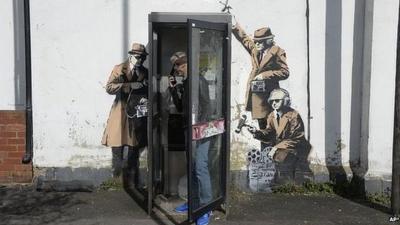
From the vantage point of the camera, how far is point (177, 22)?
6203 mm

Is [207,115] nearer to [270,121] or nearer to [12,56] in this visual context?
[270,121]

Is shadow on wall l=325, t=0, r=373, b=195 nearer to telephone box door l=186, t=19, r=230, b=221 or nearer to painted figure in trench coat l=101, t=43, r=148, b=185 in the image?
telephone box door l=186, t=19, r=230, b=221

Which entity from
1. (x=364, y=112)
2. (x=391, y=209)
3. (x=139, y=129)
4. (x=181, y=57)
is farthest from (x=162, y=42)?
(x=391, y=209)

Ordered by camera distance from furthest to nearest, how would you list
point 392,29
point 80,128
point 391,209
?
point 80,128 → point 392,29 → point 391,209

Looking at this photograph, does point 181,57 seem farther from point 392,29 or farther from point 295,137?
point 392,29

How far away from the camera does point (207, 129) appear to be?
5602 mm

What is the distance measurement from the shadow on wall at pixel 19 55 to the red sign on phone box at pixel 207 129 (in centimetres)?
266

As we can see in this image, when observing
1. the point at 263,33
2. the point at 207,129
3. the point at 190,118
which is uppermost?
the point at 263,33

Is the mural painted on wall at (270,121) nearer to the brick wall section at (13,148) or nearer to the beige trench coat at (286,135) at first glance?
the beige trench coat at (286,135)

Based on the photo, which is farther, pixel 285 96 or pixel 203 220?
pixel 285 96

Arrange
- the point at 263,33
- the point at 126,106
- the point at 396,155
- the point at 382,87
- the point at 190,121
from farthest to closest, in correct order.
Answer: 1. the point at 126,106
2. the point at 263,33
3. the point at 382,87
4. the point at 396,155
5. the point at 190,121

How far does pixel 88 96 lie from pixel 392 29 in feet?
11.8

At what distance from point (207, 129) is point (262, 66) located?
5.34 ft

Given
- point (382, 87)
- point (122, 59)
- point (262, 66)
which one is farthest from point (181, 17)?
point (382, 87)
